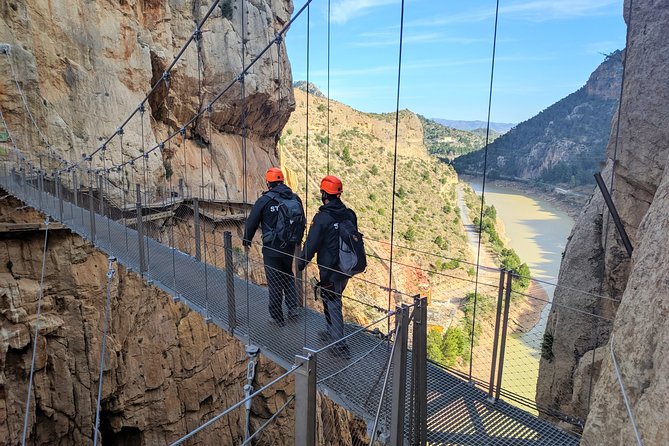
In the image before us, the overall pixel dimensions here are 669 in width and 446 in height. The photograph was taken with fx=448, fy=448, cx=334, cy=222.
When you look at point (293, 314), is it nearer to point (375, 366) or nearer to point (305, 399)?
point (375, 366)

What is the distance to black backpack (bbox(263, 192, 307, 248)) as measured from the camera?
2.48 m

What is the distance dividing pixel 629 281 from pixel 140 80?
9.56 meters

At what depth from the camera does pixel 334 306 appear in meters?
2.23

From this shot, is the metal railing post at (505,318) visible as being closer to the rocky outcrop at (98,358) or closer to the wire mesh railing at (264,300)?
the wire mesh railing at (264,300)

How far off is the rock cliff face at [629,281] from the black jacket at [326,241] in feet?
3.80

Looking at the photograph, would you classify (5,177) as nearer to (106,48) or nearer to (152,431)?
(106,48)

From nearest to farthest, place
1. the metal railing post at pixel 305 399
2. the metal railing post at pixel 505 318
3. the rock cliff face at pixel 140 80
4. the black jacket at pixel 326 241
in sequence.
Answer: the metal railing post at pixel 305 399 < the metal railing post at pixel 505 318 < the black jacket at pixel 326 241 < the rock cliff face at pixel 140 80

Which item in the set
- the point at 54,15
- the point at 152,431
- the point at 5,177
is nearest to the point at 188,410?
the point at 152,431

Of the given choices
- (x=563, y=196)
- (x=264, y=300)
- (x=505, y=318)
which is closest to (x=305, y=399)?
(x=505, y=318)

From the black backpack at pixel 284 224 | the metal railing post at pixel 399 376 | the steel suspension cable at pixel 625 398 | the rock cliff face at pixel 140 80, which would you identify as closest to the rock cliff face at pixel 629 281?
the steel suspension cable at pixel 625 398

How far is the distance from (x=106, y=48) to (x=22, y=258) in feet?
14.6

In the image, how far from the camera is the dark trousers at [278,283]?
8.38ft

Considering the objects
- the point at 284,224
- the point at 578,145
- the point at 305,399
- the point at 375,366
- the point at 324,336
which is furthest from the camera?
the point at 578,145

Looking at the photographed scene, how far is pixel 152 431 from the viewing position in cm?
744
